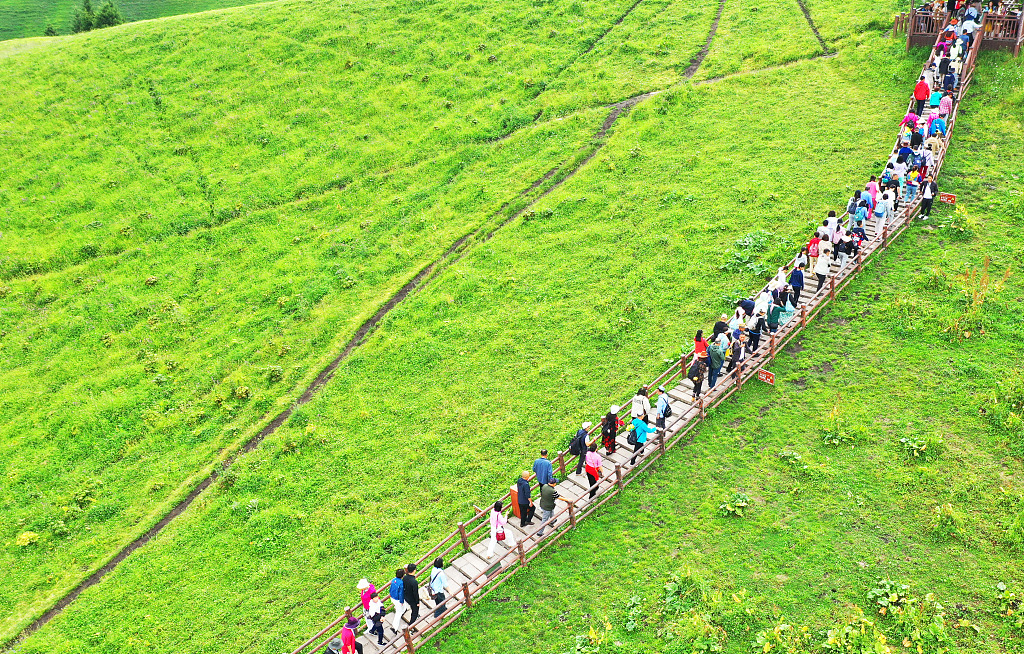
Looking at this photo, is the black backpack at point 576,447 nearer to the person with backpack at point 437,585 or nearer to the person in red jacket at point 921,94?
the person with backpack at point 437,585

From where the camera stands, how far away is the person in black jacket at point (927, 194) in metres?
29.5

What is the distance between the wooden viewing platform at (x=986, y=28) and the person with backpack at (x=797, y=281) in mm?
20560

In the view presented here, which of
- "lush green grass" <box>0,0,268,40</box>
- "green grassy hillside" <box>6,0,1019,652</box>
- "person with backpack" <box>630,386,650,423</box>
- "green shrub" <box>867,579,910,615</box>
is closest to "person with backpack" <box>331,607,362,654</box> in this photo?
"green grassy hillside" <box>6,0,1019,652</box>

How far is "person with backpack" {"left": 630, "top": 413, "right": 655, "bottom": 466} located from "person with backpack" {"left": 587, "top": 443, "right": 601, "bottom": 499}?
1.36 metres

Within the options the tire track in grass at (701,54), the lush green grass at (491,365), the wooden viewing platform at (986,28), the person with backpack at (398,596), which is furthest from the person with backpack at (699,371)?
the tire track in grass at (701,54)

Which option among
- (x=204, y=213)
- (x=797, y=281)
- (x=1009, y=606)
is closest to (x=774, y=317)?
(x=797, y=281)

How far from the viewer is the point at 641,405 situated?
22.6 meters

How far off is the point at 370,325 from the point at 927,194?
952 inches

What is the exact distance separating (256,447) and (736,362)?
18.3m

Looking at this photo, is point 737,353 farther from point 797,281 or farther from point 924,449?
point 924,449

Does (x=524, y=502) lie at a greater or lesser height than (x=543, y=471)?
lesser

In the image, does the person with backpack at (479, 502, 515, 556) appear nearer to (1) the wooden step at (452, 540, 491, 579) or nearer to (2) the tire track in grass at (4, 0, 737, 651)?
(1) the wooden step at (452, 540, 491, 579)

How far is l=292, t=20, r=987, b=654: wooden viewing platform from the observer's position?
795 inches

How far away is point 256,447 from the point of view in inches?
1131
